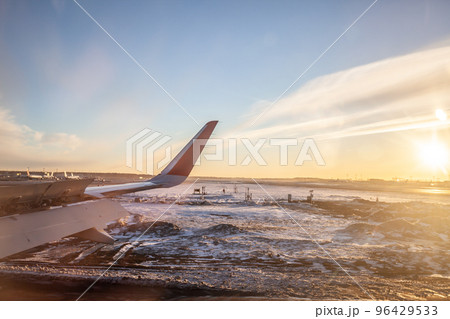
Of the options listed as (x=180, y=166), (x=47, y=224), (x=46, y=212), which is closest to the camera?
(x=47, y=224)

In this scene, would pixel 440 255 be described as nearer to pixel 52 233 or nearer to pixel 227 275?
pixel 227 275

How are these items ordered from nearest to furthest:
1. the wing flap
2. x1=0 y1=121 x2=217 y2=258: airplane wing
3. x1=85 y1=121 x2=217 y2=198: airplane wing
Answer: the wing flap, x1=0 y1=121 x2=217 y2=258: airplane wing, x1=85 y1=121 x2=217 y2=198: airplane wing

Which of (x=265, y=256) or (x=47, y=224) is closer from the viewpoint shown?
(x=47, y=224)

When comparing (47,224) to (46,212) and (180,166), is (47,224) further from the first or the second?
(180,166)

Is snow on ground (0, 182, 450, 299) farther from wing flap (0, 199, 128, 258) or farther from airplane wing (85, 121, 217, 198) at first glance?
airplane wing (85, 121, 217, 198)

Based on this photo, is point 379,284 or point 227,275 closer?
point 379,284

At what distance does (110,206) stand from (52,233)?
206cm

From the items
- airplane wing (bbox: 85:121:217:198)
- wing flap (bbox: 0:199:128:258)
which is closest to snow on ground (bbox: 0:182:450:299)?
wing flap (bbox: 0:199:128:258)

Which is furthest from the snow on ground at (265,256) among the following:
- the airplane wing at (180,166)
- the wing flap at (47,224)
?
the airplane wing at (180,166)

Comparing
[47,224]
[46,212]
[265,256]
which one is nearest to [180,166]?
[265,256]

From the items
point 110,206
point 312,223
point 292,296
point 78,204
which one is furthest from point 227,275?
point 312,223

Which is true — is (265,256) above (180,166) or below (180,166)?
below

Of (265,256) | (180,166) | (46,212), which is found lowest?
(265,256)

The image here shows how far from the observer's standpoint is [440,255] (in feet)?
30.4
